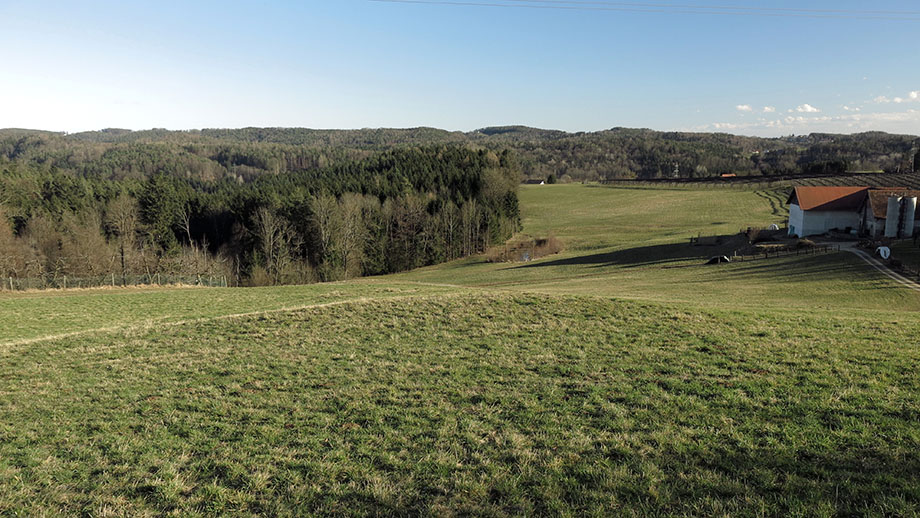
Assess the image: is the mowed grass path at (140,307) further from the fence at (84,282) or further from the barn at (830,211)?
the barn at (830,211)

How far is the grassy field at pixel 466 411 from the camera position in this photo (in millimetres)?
6691

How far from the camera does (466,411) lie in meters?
10.1

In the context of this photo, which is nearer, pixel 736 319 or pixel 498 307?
pixel 736 319

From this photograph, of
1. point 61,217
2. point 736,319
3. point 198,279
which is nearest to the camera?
point 736,319

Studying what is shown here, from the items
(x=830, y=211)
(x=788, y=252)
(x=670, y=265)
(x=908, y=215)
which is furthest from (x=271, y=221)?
(x=908, y=215)

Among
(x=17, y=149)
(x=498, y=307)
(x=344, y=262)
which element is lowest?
(x=344, y=262)

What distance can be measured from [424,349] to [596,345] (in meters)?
5.53

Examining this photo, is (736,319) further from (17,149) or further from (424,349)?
(17,149)

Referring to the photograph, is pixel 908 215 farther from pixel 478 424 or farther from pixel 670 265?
pixel 478 424

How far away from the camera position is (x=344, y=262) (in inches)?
2906

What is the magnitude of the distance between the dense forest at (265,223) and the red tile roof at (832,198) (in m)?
46.9

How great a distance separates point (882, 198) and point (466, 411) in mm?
59001

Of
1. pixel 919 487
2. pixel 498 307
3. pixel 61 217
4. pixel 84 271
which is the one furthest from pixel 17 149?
pixel 919 487

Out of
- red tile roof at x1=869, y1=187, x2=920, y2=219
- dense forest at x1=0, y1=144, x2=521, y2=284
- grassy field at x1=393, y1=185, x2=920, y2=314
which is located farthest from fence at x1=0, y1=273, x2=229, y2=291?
red tile roof at x1=869, y1=187, x2=920, y2=219
